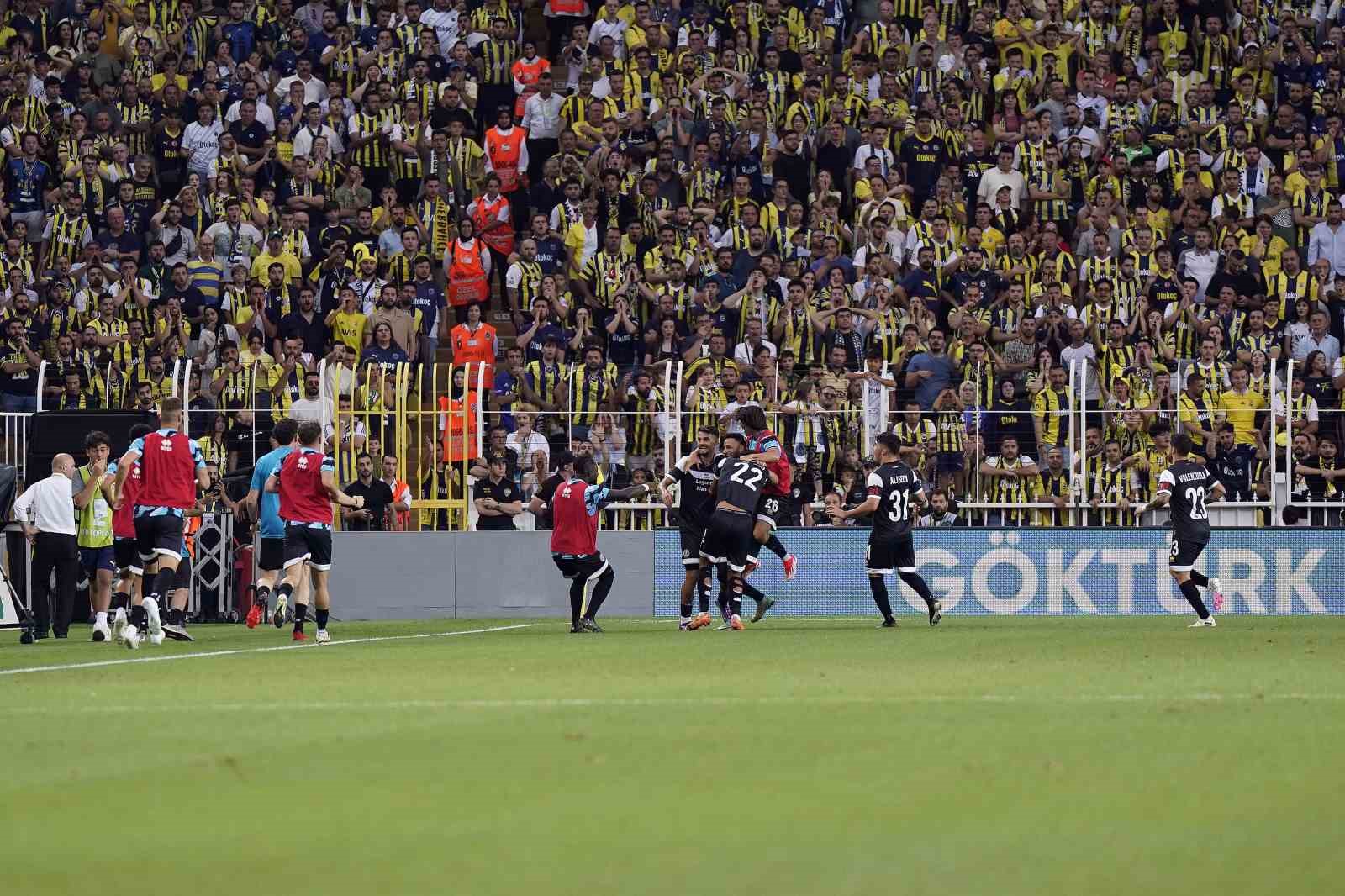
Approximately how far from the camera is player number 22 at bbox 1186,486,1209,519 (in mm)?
19656

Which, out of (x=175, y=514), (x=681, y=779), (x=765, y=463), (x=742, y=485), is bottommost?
(x=681, y=779)

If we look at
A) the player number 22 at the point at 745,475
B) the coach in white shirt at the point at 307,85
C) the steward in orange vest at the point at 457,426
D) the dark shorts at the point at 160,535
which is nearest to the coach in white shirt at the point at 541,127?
the coach in white shirt at the point at 307,85

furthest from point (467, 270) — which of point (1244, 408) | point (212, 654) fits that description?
point (212, 654)

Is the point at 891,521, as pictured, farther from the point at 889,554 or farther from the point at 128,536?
the point at 128,536

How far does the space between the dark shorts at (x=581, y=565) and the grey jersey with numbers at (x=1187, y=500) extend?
5.54 metres

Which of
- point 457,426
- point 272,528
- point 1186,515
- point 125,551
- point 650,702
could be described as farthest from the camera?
point 457,426

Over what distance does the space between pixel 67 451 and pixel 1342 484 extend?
47.9ft

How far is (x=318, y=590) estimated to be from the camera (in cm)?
1753

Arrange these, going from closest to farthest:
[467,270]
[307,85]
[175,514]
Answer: [175,514] → [467,270] → [307,85]

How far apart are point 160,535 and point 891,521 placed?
693 cm

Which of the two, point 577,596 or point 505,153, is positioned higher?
point 505,153

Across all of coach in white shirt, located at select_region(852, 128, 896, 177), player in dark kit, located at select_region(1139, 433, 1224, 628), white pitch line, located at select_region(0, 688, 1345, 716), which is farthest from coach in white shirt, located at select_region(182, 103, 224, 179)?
white pitch line, located at select_region(0, 688, 1345, 716)

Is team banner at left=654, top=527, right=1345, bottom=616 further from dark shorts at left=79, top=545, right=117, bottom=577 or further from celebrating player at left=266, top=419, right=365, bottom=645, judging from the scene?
dark shorts at left=79, top=545, right=117, bottom=577

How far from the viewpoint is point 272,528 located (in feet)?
66.2
